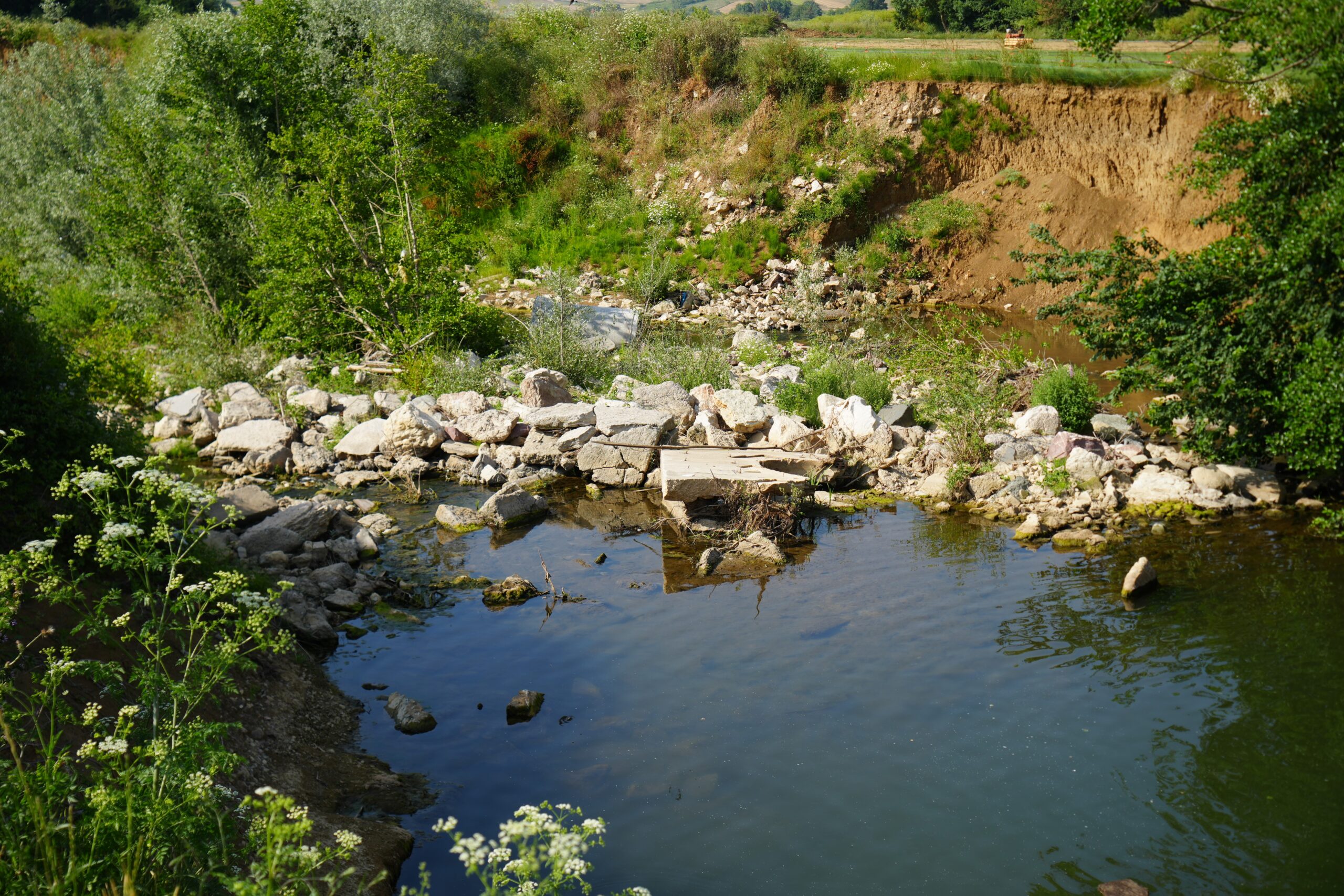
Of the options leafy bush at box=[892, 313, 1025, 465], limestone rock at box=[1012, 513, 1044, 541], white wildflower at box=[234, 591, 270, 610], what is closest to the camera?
white wildflower at box=[234, 591, 270, 610]

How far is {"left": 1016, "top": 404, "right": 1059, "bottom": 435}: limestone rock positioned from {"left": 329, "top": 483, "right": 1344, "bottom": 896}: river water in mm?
2567

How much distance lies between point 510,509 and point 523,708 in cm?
455

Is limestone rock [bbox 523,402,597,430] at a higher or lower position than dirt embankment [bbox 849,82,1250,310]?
lower

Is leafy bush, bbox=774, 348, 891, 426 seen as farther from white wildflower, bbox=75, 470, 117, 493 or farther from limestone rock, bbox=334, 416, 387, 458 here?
white wildflower, bbox=75, 470, 117, 493

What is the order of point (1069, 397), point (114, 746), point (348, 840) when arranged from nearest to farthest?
1. point (348, 840)
2. point (114, 746)
3. point (1069, 397)

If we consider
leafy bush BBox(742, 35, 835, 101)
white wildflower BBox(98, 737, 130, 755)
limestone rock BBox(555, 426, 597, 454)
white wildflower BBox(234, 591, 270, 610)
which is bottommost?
limestone rock BBox(555, 426, 597, 454)

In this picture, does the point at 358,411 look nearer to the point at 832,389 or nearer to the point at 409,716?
the point at 832,389

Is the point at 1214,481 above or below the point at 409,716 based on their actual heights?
below

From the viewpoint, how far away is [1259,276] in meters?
9.63

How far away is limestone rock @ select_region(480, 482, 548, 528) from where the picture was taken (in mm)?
11289

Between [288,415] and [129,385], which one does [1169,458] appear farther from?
[129,385]

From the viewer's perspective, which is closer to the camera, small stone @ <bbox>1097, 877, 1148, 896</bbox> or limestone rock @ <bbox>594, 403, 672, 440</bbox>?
small stone @ <bbox>1097, 877, 1148, 896</bbox>

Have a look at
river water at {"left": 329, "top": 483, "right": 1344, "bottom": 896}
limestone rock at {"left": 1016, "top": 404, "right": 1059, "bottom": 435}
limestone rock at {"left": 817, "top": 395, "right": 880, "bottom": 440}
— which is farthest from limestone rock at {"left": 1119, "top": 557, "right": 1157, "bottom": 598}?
limestone rock at {"left": 817, "top": 395, "right": 880, "bottom": 440}

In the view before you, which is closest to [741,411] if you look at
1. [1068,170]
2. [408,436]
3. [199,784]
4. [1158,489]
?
[408,436]
